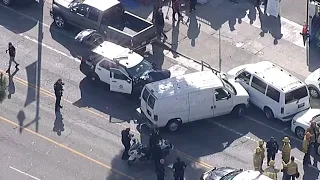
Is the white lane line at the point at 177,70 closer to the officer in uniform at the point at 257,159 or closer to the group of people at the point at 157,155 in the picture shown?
the group of people at the point at 157,155

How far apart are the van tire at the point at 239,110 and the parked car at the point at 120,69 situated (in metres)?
3.30

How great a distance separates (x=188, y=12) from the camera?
139 ft

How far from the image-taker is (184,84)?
111ft

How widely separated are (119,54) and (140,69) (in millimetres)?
1219

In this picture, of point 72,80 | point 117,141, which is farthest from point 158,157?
point 72,80

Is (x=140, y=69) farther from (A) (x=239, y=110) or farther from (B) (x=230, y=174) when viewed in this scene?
(B) (x=230, y=174)

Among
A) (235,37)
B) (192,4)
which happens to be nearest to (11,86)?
(192,4)

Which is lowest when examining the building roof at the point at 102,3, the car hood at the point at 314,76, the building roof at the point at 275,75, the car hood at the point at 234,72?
the car hood at the point at 314,76

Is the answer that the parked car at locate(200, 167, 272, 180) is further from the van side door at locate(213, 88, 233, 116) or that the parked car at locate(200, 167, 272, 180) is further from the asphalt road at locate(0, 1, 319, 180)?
the van side door at locate(213, 88, 233, 116)

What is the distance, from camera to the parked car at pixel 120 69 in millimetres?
35281

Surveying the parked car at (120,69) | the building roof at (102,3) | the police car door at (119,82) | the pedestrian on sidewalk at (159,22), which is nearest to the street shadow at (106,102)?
the parked car at (120,69)

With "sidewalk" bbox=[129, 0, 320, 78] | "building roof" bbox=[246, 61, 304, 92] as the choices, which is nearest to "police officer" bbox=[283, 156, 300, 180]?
"building roof" bbox=[246, 61, 304, 92]

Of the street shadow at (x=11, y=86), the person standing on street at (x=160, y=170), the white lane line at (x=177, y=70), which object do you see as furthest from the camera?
the white lane line at (x=177, y=70)

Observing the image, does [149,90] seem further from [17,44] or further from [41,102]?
[17,44]
